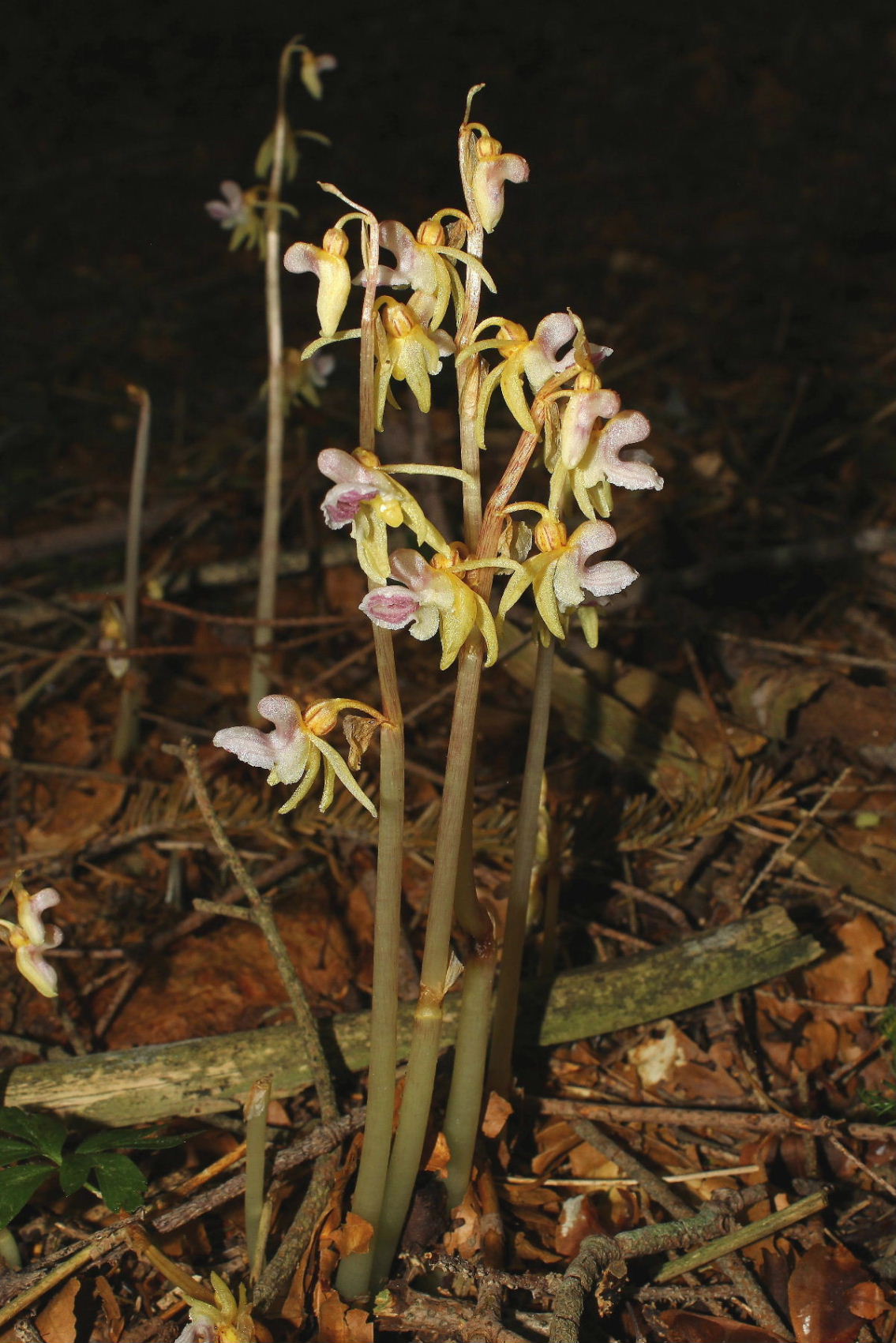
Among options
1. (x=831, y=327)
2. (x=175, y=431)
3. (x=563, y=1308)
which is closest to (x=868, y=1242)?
(x=563, y=1308)

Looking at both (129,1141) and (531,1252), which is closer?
(129,1141)

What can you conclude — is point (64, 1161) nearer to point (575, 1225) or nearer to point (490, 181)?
point (575, 1225)

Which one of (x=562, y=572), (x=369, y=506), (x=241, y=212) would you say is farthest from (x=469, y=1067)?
(x=241, y=212)

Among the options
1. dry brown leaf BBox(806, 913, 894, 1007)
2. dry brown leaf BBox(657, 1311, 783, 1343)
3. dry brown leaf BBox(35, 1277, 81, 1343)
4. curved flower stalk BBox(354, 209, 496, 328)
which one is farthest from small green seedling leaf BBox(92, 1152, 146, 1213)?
dry brown leaf BBox(806, 913, 894, 1007)

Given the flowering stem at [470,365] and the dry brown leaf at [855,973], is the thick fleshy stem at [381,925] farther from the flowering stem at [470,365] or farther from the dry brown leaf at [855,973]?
the dry brown leaf at [855,973]

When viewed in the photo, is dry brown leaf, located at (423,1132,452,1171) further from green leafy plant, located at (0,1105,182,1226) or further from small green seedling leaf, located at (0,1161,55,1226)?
small green seedling leaf, located at (0,1161,55,1226)

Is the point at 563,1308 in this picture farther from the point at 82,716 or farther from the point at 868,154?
the point at 868,154
